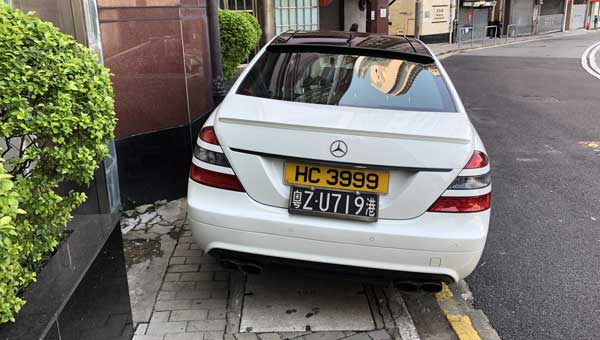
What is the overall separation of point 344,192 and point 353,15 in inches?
849

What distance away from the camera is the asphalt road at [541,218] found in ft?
11.2

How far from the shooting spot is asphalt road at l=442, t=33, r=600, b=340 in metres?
3.41

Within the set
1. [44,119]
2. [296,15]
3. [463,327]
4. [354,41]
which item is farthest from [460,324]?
[296,15]

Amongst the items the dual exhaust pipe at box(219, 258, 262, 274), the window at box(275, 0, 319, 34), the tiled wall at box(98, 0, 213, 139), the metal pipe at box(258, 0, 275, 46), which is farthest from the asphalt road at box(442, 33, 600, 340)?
the window at box(275, 0, 319, 34)

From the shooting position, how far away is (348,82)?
345 centimetres

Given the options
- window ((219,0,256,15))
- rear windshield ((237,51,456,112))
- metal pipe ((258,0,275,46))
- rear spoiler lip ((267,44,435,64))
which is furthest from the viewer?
metal pipe ((258,0,275,46))

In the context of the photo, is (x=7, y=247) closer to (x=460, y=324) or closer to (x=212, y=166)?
(x=212, y=166)

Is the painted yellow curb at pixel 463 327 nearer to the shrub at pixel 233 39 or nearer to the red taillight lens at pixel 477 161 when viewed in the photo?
the red taillight lens at pixel 477 161

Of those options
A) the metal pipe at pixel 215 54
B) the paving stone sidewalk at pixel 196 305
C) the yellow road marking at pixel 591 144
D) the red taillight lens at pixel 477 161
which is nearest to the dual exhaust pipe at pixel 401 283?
the paving stone sidewalk at pixel 196 305

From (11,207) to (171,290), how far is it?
1.99 m

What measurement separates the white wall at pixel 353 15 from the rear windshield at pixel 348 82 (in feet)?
66.2

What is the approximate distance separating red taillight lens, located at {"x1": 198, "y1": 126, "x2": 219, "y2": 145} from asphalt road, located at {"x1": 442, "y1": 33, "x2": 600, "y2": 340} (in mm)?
2016

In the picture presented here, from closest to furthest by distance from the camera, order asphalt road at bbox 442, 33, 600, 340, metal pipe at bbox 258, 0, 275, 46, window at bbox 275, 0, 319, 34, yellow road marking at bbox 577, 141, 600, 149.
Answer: asphalt road at bbox 442, 33, 600, 340 → yellow road marking at bbox 577, 141, 600, 149 → metal pipe at bbox 258, 0, 275, 46 → window at bbox 275, 0, 319, 34

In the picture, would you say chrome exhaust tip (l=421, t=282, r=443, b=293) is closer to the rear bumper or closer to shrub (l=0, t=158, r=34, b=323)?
the rear bumper
